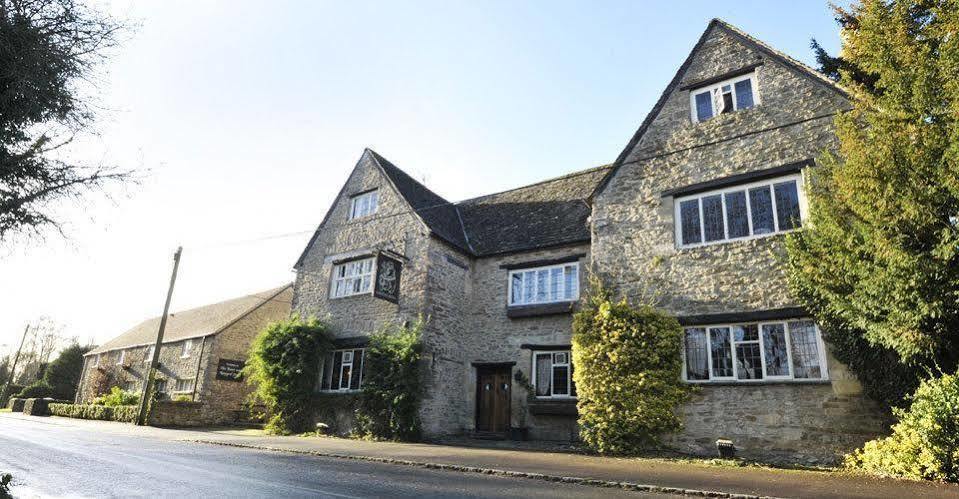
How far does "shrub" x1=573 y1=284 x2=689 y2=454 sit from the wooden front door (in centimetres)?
439

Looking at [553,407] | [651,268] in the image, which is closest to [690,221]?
[651,268]

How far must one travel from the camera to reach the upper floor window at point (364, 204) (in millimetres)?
21172

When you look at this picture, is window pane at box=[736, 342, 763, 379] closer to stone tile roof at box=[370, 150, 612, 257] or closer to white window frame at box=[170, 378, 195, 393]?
stone tile roof at box=[370, 150, 612, 257]

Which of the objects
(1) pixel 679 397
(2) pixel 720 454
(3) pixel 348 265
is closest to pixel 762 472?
(2) pixel 720 454

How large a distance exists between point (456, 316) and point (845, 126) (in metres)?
12.7

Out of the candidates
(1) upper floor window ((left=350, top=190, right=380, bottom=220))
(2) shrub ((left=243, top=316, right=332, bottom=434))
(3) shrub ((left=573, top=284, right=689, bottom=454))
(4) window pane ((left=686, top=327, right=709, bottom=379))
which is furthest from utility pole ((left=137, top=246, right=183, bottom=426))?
(4) window pane ((left=686, top=327, right=709, bottom=379))

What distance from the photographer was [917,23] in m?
10.1

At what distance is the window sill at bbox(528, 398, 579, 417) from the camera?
51.1ft

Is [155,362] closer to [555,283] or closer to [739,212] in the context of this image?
[555,283]

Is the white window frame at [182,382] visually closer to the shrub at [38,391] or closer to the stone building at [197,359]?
the stone building at [197,359]

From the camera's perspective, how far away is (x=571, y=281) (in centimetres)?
1742

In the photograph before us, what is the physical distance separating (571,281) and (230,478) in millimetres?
12099

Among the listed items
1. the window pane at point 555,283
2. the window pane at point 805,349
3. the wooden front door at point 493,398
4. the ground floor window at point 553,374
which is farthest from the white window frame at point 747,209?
the wooden front door at point 493,398

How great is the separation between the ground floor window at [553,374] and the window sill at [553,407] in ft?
0.89
